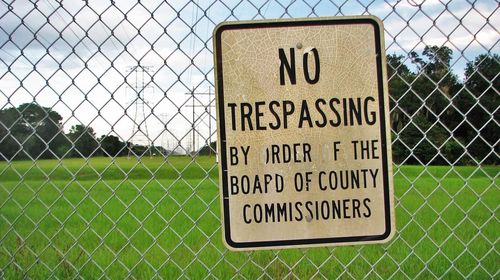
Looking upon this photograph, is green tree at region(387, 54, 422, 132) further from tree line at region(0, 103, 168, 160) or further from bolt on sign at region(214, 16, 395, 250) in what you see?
tree line at region(0, 103, 168, 160)

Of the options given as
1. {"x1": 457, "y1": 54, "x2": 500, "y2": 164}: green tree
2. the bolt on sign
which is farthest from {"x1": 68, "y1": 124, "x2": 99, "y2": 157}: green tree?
{"x1": 457, "y1": 54, "x2": 500, "y2": 164}: green tree

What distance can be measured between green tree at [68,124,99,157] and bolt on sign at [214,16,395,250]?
0.92 metres

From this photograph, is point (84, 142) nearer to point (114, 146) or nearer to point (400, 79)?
point (114, 146)

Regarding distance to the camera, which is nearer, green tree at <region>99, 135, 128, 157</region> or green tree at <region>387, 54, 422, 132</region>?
green tree at <region>387, 54, 422, 132</region>

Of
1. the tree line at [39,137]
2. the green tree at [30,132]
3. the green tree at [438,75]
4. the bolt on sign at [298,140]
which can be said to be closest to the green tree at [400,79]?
the green tree at [438,75]

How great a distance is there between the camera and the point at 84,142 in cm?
281

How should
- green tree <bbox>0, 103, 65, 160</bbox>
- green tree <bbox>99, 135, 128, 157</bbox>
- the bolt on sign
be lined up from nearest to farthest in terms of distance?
1. the bolt on sign
2. green tree <bbox>0, 103, 65, 160</bbox>
3. green tree <bbox>99, 135, 128, 157</bbox>

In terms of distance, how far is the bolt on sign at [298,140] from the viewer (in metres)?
1.89

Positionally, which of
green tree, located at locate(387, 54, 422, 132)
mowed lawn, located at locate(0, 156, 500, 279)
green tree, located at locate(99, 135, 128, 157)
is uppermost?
green tree, located at locate(387, 54, 422, 132)

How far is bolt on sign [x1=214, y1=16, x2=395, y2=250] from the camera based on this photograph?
1.89m

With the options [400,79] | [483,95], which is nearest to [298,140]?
[400,79]

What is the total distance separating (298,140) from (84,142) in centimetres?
136

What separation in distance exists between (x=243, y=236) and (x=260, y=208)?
114 mm

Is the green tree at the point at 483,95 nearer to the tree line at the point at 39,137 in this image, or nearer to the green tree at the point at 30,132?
the tree line at the point at 39,137
